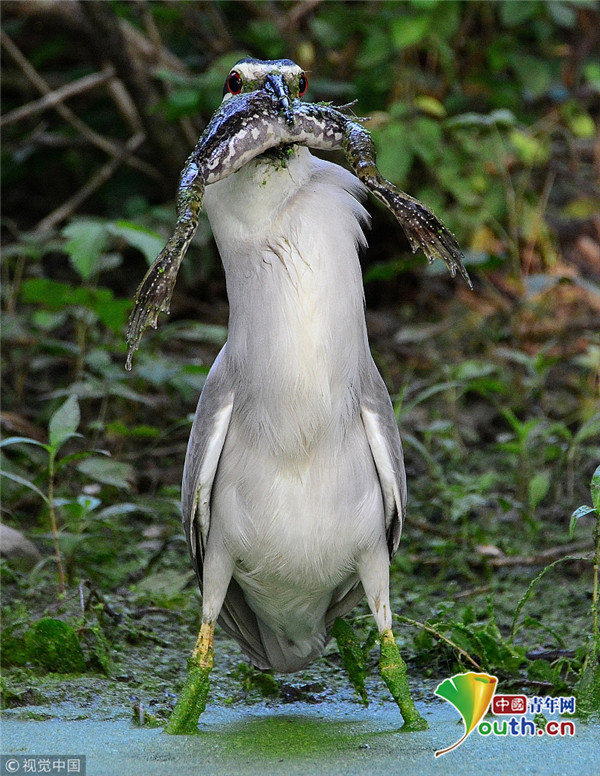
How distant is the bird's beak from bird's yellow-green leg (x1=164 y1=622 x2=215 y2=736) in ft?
5.16

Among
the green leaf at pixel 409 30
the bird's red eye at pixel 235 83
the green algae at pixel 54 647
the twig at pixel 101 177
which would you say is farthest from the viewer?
the twig at pixel 101 177

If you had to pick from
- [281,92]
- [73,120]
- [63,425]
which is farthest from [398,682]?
[73,120]

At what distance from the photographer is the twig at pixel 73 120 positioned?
22.2 ft

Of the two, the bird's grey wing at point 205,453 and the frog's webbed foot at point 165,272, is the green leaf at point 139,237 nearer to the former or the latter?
the bird's grey wing at point 205,453

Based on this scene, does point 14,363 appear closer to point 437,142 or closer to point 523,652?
point 437,142

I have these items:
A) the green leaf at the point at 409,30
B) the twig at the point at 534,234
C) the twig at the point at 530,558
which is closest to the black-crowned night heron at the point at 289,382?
the twig at the point at 530,558

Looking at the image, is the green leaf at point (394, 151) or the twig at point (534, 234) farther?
the twig at point (534, 234)

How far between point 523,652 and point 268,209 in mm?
1821

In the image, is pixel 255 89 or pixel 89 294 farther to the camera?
pixel 89 294

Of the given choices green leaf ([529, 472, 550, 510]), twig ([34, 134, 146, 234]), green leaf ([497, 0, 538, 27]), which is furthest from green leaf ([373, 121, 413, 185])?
green leaf ([529, 472, 550, 510])

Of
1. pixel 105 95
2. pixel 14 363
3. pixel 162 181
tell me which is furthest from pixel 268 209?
pixel 105 95

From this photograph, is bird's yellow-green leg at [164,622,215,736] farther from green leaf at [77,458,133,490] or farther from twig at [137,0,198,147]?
twig at [137,0,198,147]

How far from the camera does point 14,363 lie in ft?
19.7

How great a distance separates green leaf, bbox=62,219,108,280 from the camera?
487 cm
